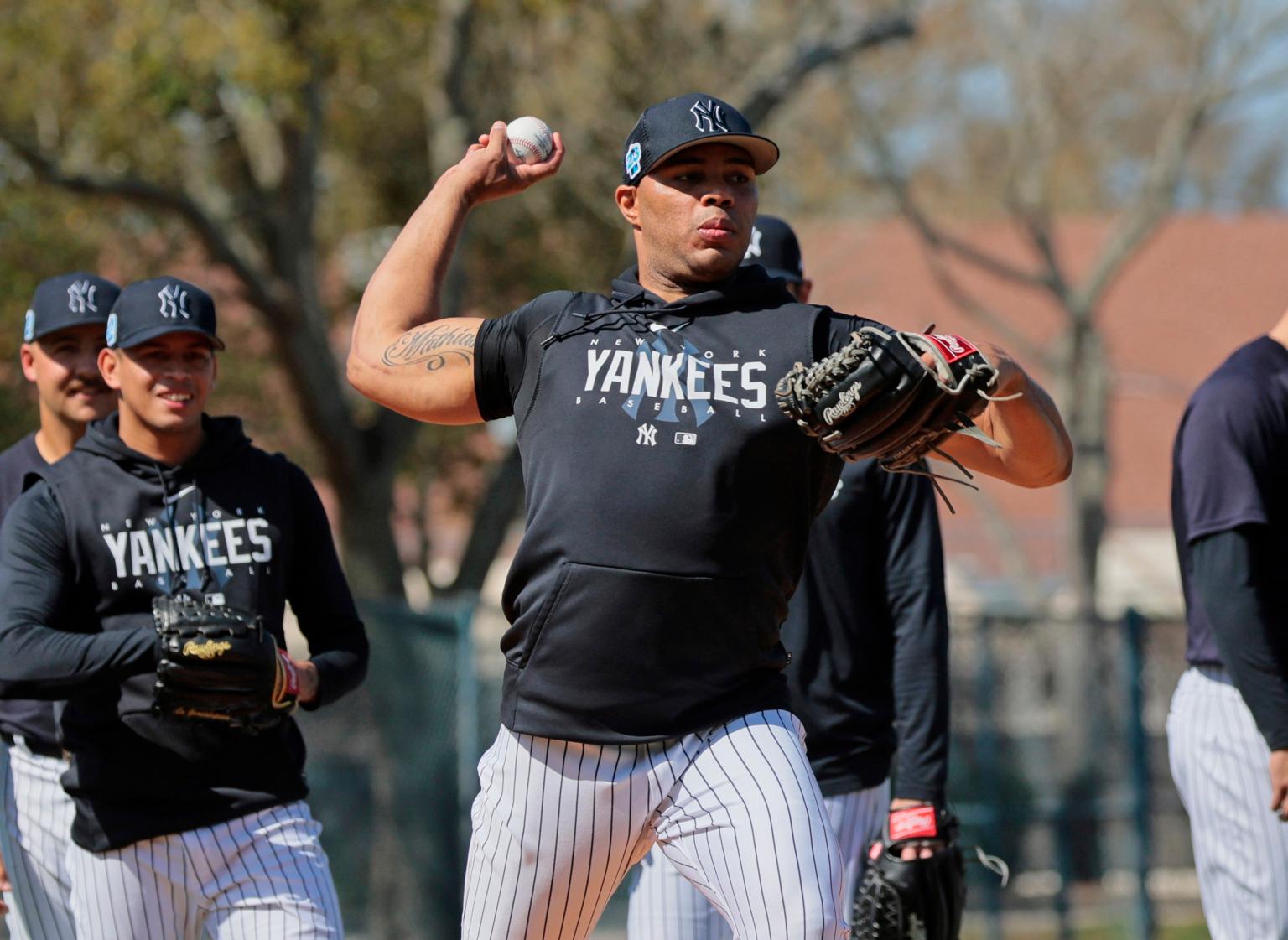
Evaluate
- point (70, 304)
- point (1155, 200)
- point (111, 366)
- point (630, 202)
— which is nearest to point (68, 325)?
point (70, 304)

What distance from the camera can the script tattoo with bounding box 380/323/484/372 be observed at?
155 inches

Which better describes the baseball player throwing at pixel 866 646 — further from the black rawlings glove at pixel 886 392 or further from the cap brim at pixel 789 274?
the black rawlings glove at pixel 886 392

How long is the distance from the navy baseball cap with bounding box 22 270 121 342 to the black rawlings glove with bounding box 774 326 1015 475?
2.95m

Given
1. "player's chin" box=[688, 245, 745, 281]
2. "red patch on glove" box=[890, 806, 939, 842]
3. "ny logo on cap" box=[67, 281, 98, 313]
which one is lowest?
"red patch on glove" box=[890, 806, 939, 842]

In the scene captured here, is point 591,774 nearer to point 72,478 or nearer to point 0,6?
point 72,478

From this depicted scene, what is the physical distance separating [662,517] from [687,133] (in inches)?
33.3

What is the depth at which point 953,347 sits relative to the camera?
3.41 m

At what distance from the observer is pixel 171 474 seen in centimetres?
473

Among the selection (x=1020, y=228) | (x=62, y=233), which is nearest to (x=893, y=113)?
(x=1020, y=228)

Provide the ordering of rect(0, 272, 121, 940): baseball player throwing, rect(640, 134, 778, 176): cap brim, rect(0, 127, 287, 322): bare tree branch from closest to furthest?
1. rect(640, 134, 778, 176): cap brim
2. rect(0, 272, 121, 940): baseball player throwing
3. rect(0, 127, 287, 322): bare tree branch

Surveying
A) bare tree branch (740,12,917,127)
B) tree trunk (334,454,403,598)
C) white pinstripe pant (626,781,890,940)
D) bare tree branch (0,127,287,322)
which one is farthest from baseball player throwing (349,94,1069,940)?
bare tree branch (740,12,917,127)

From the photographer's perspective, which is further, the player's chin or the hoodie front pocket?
the player's chin

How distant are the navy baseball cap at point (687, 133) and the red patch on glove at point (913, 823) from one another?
2119mm

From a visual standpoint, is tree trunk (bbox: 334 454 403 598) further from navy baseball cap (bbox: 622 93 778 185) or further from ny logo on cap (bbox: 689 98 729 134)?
ny logo on cap (bbox: 689 98 729 134)
